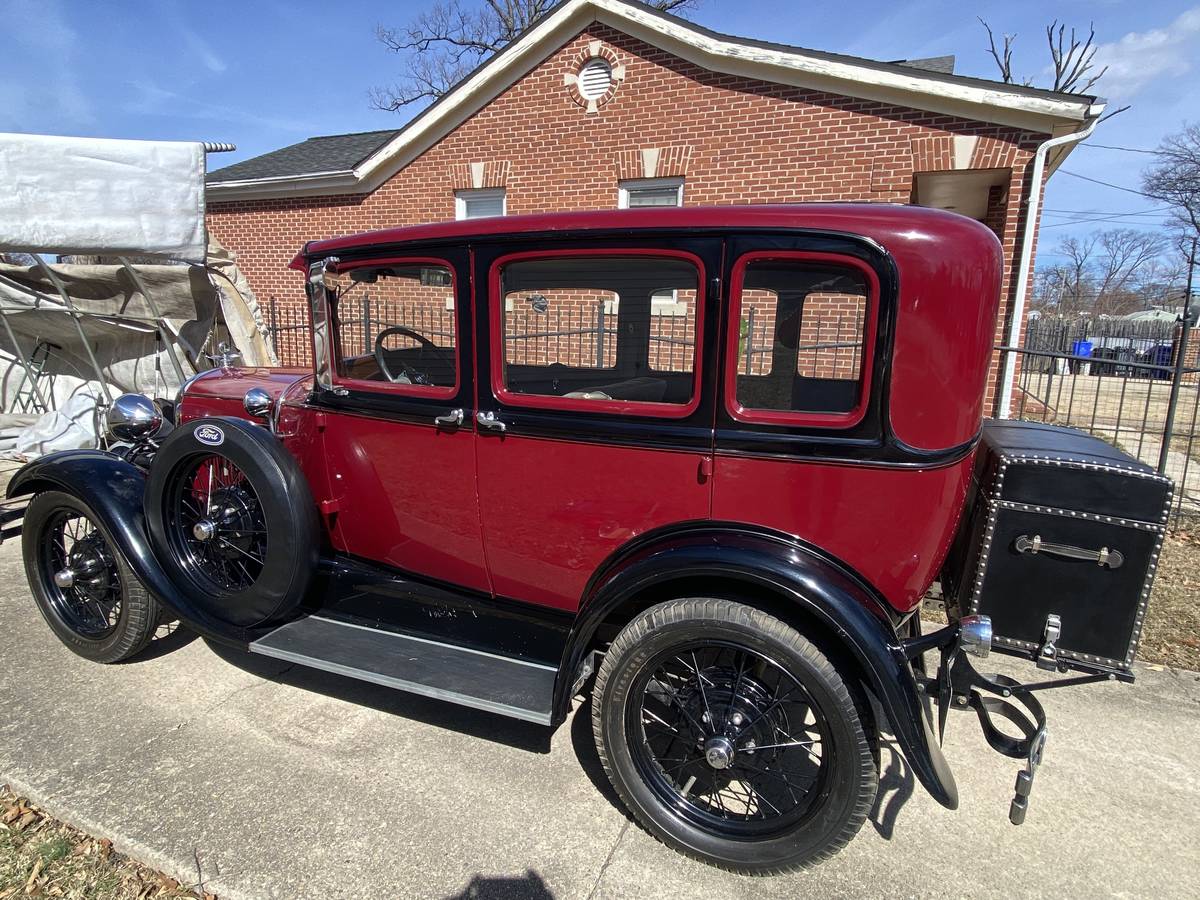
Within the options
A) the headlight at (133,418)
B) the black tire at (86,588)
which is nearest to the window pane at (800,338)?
the black tire at (86,588)

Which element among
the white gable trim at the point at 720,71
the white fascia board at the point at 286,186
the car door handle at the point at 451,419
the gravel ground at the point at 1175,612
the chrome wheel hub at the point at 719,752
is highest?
the white gable trim at the point at 720,71

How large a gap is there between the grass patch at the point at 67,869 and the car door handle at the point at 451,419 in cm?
166

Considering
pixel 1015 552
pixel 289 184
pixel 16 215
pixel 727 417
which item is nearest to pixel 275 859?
pixel 727 417

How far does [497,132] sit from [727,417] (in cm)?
906

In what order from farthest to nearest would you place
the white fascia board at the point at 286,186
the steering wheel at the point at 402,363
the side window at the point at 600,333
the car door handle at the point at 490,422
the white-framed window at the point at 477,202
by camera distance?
the white fascia board at the point at 286,186
the white-framed window at the point at 477,202
the steering wheel at the point at 402,363
the car door handle at the point at 490,422
the side window at the point at 600,333

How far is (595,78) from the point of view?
901 centimetres

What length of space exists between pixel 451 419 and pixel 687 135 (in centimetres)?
748

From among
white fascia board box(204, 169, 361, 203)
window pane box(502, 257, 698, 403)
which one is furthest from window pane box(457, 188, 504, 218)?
window pane box(502, 257, 698, 403)

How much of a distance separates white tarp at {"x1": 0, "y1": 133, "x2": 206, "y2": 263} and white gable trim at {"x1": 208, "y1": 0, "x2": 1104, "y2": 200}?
5243 mm

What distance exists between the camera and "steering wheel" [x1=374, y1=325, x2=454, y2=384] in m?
2.63

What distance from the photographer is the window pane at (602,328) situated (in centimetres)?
226

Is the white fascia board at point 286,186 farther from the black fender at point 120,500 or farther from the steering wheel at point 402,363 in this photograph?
the steering wheel at point 402,363

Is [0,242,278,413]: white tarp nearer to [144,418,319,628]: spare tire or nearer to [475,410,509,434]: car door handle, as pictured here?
[144,418,319,628]: spare tire

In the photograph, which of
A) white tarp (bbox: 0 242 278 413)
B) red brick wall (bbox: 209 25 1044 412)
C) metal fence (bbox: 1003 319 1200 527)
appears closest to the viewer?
metal fence (bbox: 1003 319 1200 527)
